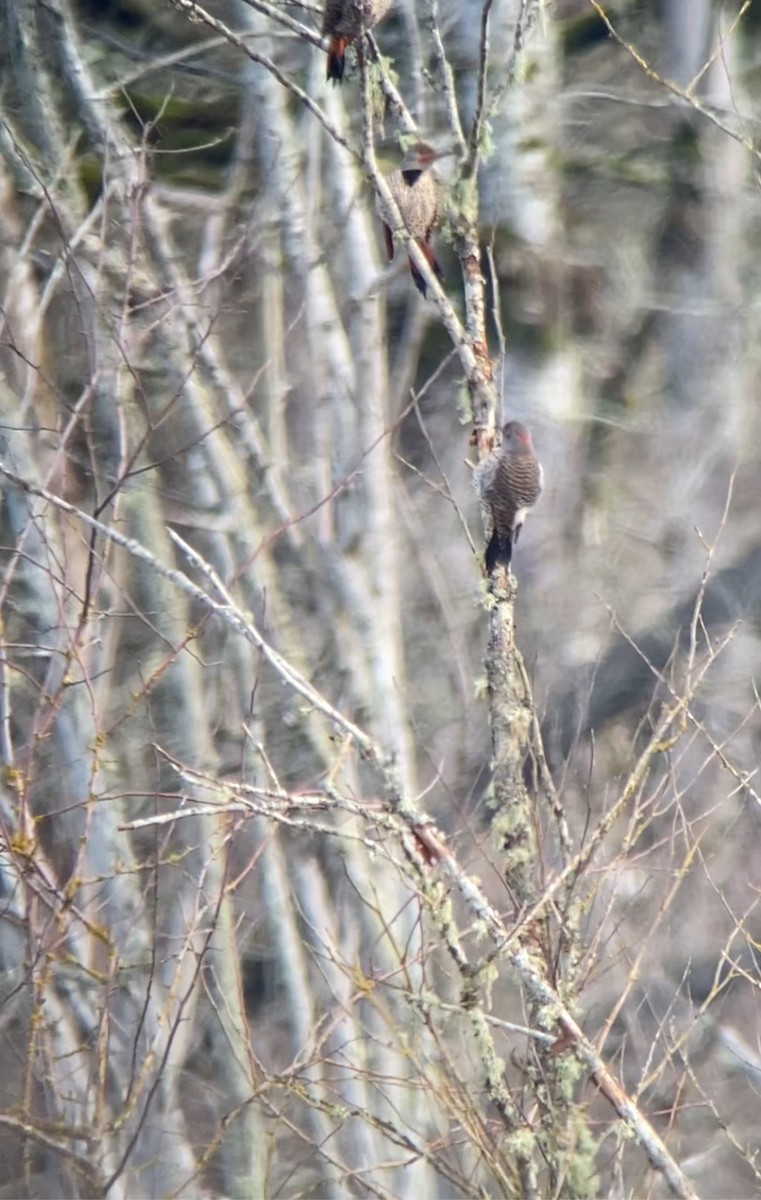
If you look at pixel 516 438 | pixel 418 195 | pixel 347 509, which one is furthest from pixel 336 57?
pixel 347 509

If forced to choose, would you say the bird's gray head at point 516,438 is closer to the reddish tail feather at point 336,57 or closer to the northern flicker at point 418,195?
the northern flicker at point 418,195

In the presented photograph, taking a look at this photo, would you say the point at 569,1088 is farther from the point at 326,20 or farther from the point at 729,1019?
the point at 729,1019

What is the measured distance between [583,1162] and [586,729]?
4398 millimetres

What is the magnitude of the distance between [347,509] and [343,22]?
262 cm

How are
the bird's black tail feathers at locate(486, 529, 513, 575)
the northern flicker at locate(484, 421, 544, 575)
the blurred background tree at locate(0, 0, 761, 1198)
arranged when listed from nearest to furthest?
the bird's black tail feathers at locate(486, 529, 513, 575) → the northern flicker at locate(484, 421, 544, 575) → the blurred background tree at locate(0, 0, 761, 1198)

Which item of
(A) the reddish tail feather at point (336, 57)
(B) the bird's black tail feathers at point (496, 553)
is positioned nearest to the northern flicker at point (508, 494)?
(B) the bird's black tail feathers at point (496, 553)

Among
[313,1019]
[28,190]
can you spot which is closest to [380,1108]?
[313,1019]

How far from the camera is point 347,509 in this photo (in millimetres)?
6336

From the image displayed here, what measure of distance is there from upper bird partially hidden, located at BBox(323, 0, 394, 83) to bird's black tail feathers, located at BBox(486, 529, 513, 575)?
144 centimetres

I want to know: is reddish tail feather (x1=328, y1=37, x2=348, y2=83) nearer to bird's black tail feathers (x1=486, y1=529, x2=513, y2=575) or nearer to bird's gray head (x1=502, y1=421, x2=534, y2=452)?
bird's gray head (x1=502, y1=421, x2=534, y2=452)

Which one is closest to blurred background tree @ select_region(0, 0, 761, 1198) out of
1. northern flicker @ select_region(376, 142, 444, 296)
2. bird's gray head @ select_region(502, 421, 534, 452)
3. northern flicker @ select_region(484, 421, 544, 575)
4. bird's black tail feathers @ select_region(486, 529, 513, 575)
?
northern flicker @ select_region(376, 142, 444, 296)

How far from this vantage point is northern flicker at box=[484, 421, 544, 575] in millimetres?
3729

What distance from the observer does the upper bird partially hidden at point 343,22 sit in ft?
13.1

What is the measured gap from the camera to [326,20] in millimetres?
4074
